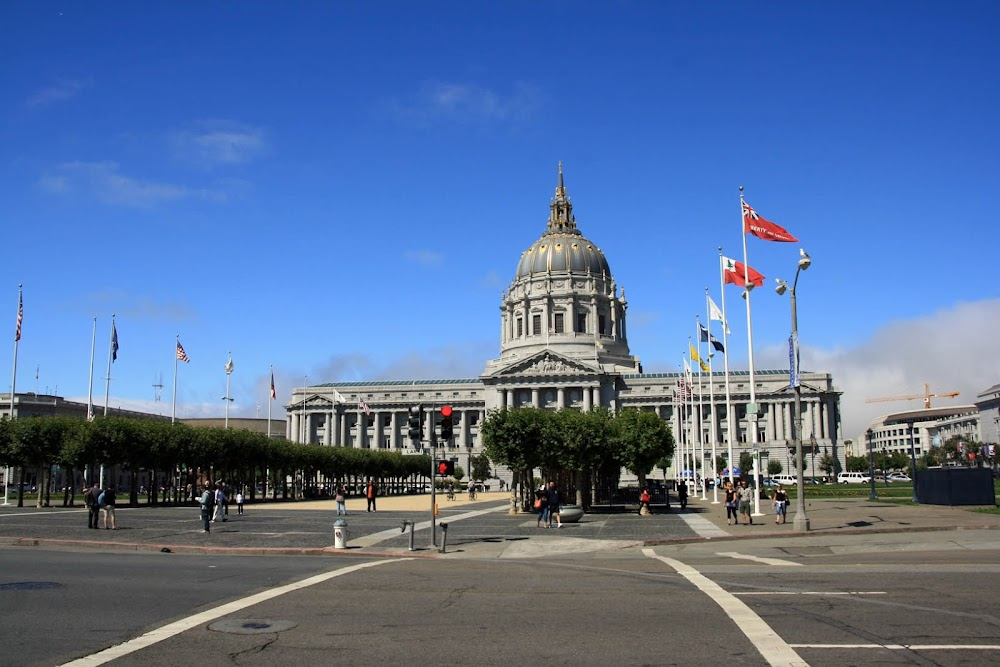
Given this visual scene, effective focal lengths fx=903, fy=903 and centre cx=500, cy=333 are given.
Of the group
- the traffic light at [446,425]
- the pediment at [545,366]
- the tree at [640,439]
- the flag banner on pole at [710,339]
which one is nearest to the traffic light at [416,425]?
the traffic light at [446,425]

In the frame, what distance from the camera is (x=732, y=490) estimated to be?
39.9 metres

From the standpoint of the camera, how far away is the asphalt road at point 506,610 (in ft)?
38.0

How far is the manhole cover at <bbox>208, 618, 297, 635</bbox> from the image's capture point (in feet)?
43.0

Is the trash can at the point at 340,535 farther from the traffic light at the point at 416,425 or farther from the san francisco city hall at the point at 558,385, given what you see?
the san francisco city hall at the point at 558,385

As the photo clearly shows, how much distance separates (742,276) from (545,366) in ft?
315

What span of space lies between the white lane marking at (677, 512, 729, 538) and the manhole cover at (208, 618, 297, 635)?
73.9ft

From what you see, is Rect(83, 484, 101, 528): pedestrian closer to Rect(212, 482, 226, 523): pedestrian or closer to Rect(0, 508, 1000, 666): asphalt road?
Rect(212, 482, 226, 523): pedestrian

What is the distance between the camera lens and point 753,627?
13.2m

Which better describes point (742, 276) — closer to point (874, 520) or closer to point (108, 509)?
point (874, 520)

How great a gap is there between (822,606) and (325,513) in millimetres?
41797

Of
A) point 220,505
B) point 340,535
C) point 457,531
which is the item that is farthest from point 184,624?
point 220,505

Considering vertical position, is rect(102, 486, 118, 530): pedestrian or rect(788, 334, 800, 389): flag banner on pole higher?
rect(788, 334, 800, 389): flag banner on pole

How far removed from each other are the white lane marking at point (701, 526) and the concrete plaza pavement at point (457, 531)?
1.6 inches

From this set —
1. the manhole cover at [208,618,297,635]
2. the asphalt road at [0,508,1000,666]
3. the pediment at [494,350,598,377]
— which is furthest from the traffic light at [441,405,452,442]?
the pediment at [494,350,598,377]
